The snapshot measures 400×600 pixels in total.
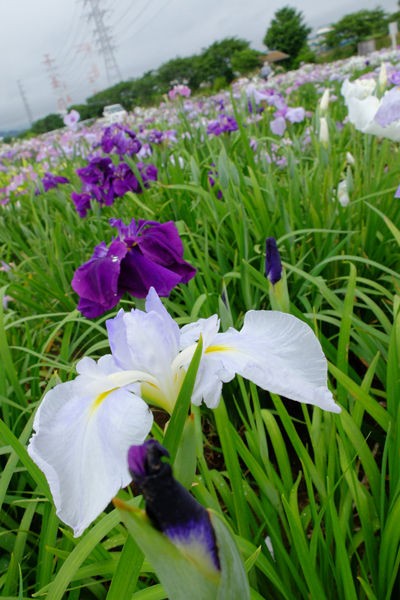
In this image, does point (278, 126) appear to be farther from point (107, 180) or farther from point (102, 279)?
point (102, 279)

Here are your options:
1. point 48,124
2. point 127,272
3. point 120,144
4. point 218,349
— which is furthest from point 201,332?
point 48,124

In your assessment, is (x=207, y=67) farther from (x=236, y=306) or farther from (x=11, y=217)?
(x=236, y=306)

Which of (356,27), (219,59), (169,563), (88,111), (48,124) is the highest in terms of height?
(356,27)

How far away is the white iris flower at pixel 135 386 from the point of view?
1.81 ft

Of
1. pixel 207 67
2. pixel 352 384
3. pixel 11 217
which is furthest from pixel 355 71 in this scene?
pixel 207 67

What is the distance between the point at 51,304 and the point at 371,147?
1942mm

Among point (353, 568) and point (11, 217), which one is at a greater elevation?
point (11, 217)

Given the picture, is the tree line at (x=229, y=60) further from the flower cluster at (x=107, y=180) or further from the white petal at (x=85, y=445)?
the white petal at (x=85, y=445)

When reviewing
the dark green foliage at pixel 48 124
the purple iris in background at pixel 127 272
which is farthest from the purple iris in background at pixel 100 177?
the dark green foliage at pixel 48 124

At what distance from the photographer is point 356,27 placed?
124 feet

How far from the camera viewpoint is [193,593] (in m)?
0.46

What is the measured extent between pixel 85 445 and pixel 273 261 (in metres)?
0.61

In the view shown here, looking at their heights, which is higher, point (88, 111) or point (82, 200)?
point (88, 111)

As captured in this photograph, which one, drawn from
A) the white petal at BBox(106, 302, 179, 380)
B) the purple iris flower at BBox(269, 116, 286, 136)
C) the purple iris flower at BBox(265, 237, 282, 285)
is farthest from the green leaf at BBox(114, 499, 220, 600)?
the purple iris flower at BBox(269, 116, 286, 136)
